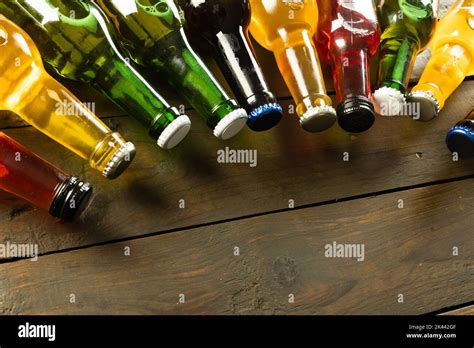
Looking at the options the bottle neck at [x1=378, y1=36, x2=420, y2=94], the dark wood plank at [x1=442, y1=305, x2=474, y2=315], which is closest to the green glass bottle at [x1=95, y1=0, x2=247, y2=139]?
the bottle neck at [x1=378, y1=36, x2=420, y2=94]

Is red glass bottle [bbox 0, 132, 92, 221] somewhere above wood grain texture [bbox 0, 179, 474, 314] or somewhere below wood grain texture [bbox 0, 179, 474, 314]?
above

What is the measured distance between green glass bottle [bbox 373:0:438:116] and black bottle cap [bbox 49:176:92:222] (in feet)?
1.27

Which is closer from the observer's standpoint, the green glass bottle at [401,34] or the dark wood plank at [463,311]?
the dark wood plank at [463,311]

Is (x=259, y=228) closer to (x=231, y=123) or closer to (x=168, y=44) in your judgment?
(x=231, y=123)

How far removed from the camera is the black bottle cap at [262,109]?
782 mm

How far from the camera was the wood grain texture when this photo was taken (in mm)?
Result: 704

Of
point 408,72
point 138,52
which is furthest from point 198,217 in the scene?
point 408,72

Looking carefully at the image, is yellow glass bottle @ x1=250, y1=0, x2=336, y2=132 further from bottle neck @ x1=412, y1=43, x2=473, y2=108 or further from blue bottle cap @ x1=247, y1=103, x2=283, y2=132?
bottle neck @ x1=412, y1=43, x2=473, y2=108

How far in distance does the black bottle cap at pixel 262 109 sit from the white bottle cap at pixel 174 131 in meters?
0.08

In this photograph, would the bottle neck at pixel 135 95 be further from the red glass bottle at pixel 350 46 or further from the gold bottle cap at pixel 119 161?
the red glass bottle at pixel 350 46

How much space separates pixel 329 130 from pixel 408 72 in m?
0.13

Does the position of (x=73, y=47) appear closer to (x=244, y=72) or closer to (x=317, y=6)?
(x=244, y=72)

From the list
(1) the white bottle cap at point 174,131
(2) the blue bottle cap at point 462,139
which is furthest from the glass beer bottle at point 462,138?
(1) the white bottle cap at point 174,131

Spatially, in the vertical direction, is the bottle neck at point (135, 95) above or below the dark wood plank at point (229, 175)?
above
